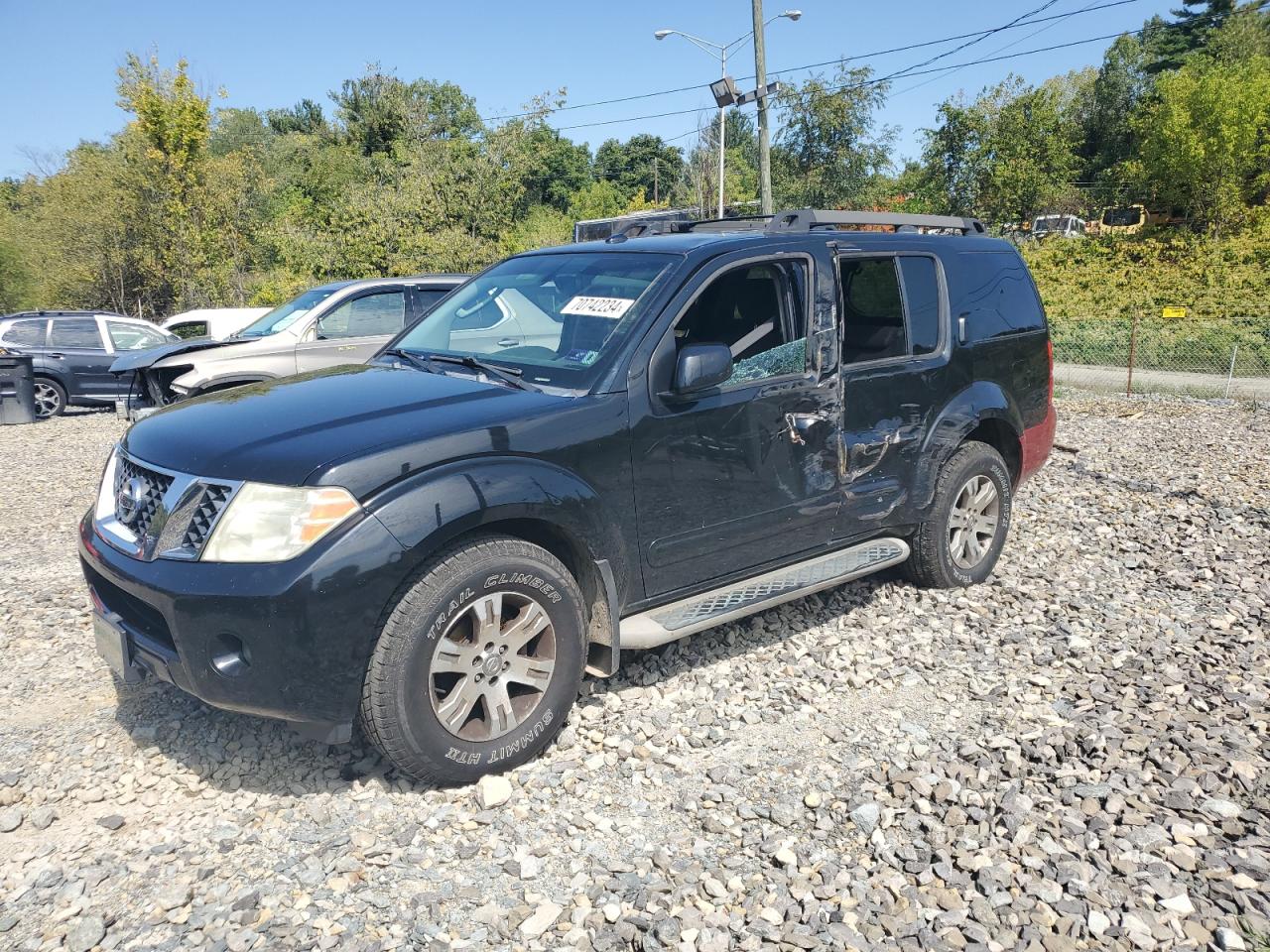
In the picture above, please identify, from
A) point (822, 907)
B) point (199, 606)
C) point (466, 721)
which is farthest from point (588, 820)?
point (199, 606)

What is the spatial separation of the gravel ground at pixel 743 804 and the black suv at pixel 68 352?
33.1 feet

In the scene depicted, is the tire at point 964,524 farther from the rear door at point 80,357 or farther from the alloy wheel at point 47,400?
the alloy wheel at point 47,400

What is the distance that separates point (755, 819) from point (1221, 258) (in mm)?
40486

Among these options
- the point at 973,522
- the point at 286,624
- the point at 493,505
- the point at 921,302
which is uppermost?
the point at 921,302

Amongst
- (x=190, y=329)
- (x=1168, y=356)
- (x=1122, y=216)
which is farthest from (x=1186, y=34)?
(x=190, y=329)

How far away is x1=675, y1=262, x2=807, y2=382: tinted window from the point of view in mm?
4059

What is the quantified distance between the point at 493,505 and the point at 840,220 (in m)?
2.62

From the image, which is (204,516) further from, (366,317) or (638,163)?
(638,163)

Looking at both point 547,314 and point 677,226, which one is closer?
point 547,314

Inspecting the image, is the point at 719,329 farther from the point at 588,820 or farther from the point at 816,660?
the point at 588,820

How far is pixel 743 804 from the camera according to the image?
3213 millimetres

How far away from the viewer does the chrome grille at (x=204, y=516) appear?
296cm

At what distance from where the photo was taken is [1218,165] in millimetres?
38438

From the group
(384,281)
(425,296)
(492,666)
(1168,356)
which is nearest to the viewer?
(492,666)
